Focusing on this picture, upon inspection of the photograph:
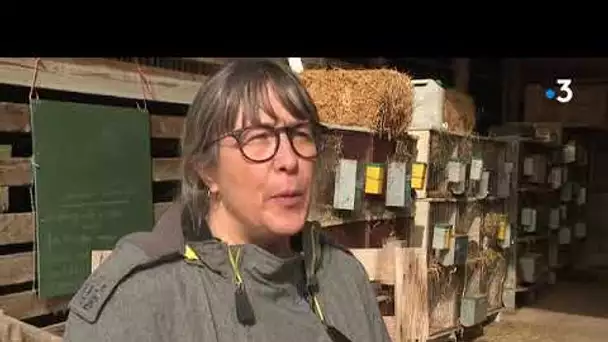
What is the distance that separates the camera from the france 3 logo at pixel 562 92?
798cm

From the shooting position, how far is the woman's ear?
3.39ft

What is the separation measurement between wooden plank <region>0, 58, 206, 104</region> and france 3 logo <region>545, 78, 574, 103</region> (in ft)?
17.6

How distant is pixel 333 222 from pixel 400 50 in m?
3.55

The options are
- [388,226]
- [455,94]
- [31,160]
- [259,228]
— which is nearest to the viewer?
[259,228]

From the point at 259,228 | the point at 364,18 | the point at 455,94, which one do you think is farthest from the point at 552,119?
the point at 364,18

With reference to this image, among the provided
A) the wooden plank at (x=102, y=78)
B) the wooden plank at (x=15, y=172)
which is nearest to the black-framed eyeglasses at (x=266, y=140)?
the wooden plank at (x=102, y=78)

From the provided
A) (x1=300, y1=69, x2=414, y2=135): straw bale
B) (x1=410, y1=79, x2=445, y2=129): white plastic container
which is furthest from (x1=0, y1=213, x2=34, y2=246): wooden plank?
(x1=410, y1=79, x2=445, y2=129): white plastic container

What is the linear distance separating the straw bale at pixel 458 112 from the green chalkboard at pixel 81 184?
292cm

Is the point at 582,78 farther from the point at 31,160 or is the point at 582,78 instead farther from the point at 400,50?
the point at 400,50

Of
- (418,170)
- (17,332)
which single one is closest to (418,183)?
(418,170)

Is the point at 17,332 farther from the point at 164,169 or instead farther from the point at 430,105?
the point at 430,105

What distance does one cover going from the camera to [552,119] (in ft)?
26.1

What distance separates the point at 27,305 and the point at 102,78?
1078 millimetres

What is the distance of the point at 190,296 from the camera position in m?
0.95
